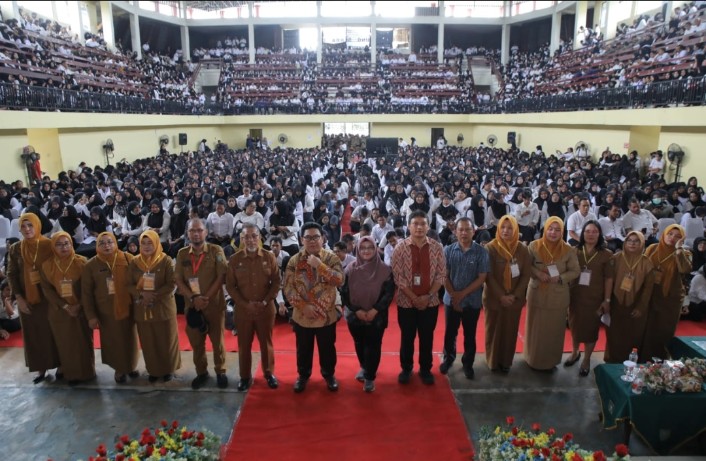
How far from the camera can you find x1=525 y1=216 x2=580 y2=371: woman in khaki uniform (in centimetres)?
449

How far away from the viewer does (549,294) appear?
15.0 feet

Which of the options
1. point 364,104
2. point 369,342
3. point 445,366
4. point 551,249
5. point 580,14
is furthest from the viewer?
Answer: point 364,104

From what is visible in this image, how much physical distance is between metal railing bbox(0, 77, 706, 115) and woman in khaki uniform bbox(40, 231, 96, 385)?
382 inches

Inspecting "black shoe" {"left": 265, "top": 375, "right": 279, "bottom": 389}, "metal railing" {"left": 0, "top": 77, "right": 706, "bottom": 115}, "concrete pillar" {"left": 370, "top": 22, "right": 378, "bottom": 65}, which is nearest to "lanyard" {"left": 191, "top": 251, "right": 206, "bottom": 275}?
"black shoe" {"left": 265, "top": 375, "right": 279, "bottom": 389}

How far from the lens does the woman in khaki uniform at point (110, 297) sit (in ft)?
14.3

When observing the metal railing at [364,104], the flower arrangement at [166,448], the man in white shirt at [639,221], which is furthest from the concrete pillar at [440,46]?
the flower arrangement at [166,448]

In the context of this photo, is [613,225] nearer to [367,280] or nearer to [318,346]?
[367,280]

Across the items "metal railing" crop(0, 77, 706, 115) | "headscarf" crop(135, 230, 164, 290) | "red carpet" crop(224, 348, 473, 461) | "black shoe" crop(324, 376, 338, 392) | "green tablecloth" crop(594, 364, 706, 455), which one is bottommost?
"red carpet" crop(224, 348, 473, 461)

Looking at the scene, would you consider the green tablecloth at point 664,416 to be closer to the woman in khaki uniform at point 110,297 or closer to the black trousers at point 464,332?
the black trousers at point 464,332

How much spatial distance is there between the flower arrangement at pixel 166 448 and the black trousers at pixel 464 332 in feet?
8.22

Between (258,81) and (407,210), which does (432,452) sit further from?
(258,81)

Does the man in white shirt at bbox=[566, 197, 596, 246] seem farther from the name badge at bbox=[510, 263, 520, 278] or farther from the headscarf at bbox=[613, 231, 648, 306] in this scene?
the name badge at bbox=[510, 263, 520, 278]

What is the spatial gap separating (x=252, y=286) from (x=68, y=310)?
1.78 metres

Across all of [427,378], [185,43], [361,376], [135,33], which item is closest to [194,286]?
[361,376]
